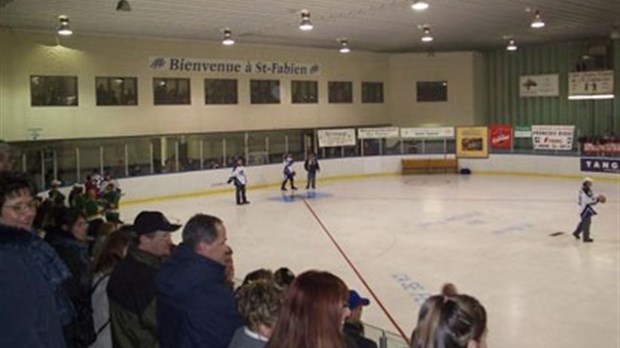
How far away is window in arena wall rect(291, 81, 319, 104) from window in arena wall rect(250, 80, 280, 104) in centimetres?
84

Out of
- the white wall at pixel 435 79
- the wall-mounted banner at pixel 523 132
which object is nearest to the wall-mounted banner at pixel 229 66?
the white wall at pixel 435 79

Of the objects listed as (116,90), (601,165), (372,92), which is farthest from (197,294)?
(372,92)

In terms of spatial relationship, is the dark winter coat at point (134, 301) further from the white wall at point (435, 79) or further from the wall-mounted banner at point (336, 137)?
the white wall at point (435, 79)

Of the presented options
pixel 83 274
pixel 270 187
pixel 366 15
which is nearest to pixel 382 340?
pixel 83 274

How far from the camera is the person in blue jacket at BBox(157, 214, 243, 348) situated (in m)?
3.13

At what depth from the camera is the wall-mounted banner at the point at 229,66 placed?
24109 millimetres

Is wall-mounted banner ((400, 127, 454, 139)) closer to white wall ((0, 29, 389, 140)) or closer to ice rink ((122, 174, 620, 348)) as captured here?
white wall ((0, 29, 389, 140))

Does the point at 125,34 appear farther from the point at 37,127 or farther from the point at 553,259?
the point at 553,259

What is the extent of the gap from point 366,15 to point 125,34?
26.6ft

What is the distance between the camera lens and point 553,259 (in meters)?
12.0


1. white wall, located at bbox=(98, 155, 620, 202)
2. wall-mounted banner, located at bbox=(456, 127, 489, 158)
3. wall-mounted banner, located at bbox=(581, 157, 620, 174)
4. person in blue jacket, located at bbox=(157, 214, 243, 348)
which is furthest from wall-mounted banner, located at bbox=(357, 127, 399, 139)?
person in blue jacket, located at bbox=(157, 214, 243, 348)

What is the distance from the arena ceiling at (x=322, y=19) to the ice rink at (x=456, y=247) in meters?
5.54

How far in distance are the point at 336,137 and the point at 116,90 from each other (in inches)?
365

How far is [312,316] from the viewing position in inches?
89.3
